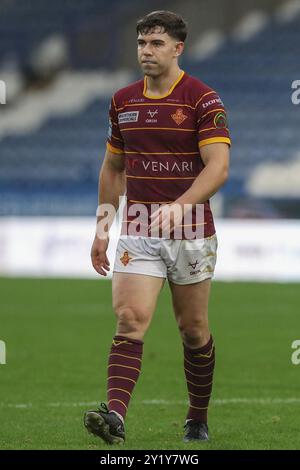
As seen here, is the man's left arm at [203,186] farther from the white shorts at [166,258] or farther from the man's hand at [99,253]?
the man's hand at [99,253]

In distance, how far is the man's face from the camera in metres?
6.34

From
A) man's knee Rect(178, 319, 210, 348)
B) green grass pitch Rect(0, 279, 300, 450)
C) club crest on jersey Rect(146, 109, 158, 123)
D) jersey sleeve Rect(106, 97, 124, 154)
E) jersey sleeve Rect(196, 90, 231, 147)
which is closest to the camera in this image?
jersey sleeve Rect(196, 90, 231, 147)

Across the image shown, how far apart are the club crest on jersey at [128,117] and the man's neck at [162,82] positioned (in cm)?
15

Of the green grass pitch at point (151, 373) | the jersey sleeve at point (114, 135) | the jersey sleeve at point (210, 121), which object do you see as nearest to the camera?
the jersey sleeve at point (210, 121)

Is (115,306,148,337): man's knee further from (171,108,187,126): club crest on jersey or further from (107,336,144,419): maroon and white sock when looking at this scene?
(171,108,187,126): club crest on jersey

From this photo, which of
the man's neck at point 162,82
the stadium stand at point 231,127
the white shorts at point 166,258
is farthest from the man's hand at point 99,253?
the stadium stand at point 231,127

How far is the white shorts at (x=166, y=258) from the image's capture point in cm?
639

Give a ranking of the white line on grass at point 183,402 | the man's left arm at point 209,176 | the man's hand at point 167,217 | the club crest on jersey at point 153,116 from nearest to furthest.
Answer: the man's hand at point 167,217 → the man's left arm at point 209,176 → the club crest on jersey at point 153,116 → the white line on grass at point 183,402

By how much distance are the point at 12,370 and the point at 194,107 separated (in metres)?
4.47

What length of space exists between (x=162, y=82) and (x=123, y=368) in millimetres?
1574

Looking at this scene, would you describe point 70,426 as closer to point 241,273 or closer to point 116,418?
point 116,418

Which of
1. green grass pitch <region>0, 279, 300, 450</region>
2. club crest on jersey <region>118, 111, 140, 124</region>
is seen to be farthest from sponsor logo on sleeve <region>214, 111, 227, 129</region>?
green grass pitch <region>0, 279, 300, 450</region>

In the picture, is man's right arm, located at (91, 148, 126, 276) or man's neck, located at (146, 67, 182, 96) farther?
man's right arm, located at (91, 148, 126, 276)
